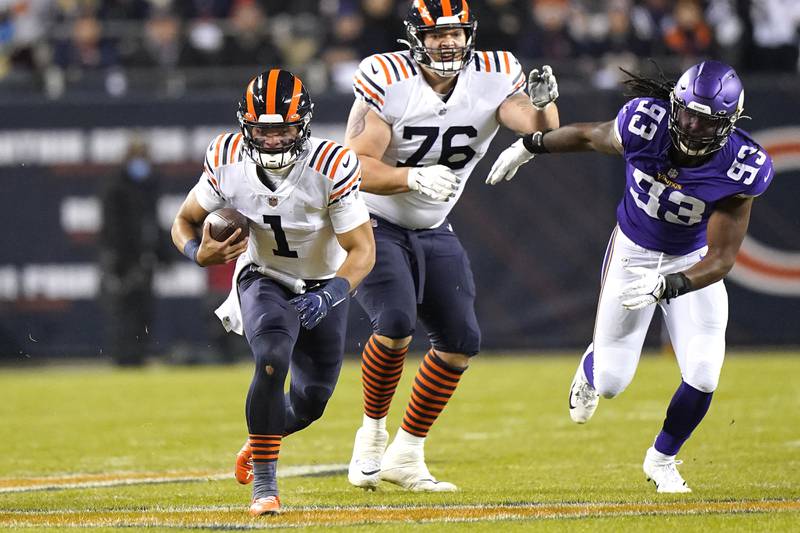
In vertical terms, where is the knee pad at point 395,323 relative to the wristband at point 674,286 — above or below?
below

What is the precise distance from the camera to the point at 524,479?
599 centimetres

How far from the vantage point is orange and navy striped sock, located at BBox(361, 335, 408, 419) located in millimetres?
5777

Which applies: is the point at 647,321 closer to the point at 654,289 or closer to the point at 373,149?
the point at 654,289

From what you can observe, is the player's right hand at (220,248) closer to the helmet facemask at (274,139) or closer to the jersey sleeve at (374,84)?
the helmet facemask at (274,139)

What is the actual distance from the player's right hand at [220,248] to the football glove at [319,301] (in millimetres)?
273

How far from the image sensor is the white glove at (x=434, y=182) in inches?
212

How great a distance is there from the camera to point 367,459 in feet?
19.1

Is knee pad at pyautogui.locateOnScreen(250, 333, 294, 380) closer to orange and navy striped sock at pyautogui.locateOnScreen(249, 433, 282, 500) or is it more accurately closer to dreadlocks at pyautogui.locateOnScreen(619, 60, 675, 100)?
orange and navy striped sock at pyautogui.locateOnScreen(249, 433, 282, 500)

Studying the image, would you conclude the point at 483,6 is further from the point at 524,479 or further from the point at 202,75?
the point at 524,479

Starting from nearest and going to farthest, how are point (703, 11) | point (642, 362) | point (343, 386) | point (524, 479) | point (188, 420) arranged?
point (524, 479)
point (188, 420)
point (343, 386)
point (642, 362)
point (703, 11)

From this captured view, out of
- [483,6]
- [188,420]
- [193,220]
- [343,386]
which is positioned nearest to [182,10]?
[483,6]

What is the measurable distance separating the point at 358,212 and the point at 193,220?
677 millimetres

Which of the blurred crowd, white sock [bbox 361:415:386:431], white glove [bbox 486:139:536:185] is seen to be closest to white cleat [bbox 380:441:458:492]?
white sock [bbox 361:415:386:431]

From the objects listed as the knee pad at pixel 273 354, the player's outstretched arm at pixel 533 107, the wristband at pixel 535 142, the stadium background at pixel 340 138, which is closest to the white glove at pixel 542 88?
the player's outstretched arm at pixel 533 107
